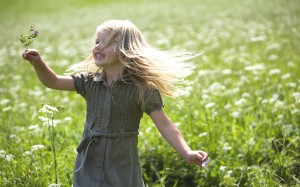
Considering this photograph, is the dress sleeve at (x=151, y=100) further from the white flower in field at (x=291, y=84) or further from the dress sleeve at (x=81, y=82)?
the white flower in field at (x=291, y=84)

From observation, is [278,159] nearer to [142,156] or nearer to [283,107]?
[283,107]

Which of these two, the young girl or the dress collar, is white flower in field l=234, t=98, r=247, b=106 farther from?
the dress collar

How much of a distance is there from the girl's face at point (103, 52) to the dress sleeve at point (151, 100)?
293 millimetres

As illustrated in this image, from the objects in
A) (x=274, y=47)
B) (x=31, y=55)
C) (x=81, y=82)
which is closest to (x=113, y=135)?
(x=81, y=82)

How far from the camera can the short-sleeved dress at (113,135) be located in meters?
2.69

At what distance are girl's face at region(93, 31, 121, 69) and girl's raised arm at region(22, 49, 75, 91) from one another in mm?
251

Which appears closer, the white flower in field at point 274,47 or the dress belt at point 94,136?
the dress belt at point 94,136

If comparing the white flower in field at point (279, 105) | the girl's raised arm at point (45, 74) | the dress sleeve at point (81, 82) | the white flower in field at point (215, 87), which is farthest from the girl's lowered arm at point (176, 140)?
the white flower in field at point (215, 87)

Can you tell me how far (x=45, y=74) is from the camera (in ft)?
8.84

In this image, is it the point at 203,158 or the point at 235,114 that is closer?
the point at 203,158

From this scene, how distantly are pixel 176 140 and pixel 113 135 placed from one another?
38cm

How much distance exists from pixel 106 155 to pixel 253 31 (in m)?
7.36

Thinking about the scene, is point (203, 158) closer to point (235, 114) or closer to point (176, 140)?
point (176, 140)

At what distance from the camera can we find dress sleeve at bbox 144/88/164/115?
268cm
